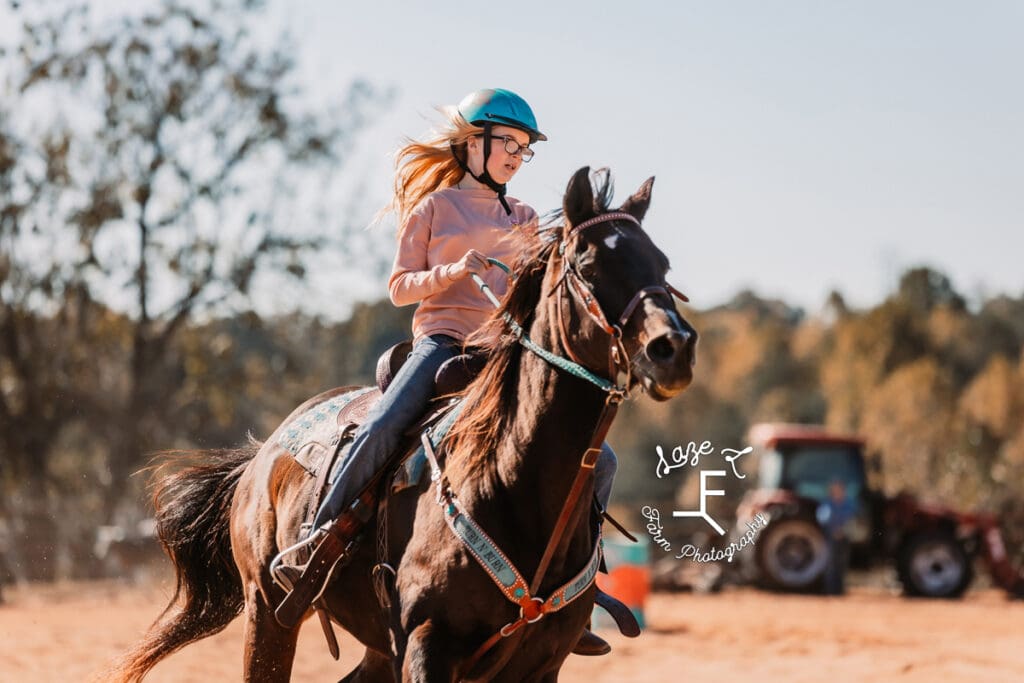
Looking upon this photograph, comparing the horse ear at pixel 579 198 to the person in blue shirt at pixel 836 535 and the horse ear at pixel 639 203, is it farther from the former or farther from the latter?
the person in blue shirt at pixel 836 535

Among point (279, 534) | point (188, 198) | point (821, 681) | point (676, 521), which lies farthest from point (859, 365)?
point (279, 534)

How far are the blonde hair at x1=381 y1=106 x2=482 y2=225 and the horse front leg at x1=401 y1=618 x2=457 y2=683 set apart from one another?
1.73 metres

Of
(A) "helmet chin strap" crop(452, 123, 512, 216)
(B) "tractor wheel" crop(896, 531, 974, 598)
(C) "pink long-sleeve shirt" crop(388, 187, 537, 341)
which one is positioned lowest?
(B) "tractor wheel" crop(896, 531, 974, 598)

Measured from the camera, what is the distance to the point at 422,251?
4.77 m

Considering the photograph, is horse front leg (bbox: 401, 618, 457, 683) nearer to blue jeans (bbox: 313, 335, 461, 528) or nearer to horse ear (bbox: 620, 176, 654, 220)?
blue jeans (bbox: 313, 335, 461, 528)

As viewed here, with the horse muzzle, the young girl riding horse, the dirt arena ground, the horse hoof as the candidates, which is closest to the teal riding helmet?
the young girl riding horse

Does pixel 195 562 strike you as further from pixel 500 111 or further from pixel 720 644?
pixel 720 644

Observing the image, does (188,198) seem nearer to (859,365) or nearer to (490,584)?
(490,584)

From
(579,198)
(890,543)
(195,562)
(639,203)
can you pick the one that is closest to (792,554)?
(890,543)

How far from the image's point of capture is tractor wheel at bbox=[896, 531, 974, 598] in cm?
2102

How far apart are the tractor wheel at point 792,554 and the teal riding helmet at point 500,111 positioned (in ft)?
56.0

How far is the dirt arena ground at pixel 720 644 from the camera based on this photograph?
35.3 ft

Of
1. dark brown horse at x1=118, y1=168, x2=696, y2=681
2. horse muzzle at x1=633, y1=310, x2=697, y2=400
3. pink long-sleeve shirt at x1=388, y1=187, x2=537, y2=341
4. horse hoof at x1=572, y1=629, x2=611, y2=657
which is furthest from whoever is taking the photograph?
horse hoof at x1=572, y1=629, x2=611, y2=657

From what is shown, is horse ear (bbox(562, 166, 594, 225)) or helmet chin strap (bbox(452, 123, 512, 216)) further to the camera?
helmet chin strap (bbox(452, 123, 512, 216))
